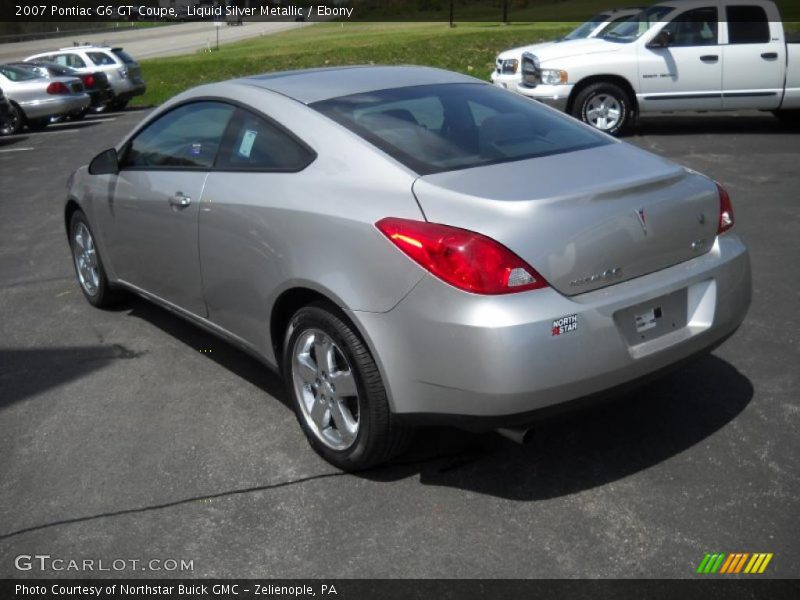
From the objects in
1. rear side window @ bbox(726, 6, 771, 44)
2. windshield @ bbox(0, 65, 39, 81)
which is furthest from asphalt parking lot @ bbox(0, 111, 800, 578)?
windshield @ bbox(0, 65, 39, 81)

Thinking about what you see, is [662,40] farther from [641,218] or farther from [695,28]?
[641,218]

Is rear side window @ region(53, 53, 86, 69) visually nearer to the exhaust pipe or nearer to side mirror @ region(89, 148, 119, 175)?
side mirror @ region(89, 148, 119, 175)

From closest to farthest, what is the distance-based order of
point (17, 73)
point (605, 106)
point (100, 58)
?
point (605, 106) → point (17, 73) → point (100, 58)

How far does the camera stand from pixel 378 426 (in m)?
3.67

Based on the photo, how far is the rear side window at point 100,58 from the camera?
932 inches

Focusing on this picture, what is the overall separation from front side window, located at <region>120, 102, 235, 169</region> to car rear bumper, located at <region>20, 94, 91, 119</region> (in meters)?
15.5

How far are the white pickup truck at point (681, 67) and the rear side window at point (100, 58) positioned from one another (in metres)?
14.3

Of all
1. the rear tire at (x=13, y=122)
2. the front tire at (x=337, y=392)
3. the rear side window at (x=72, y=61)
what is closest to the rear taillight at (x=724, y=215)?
the front tire at (x=337, y=392)

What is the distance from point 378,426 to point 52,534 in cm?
132

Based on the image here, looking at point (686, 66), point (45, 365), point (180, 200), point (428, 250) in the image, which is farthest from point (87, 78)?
point (428, 250)

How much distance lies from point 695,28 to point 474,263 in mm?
10962

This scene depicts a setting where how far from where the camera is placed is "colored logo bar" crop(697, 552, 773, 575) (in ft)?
10.3

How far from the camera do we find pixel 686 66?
500 inches

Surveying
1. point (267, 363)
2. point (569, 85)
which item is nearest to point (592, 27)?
point (569, 85)
